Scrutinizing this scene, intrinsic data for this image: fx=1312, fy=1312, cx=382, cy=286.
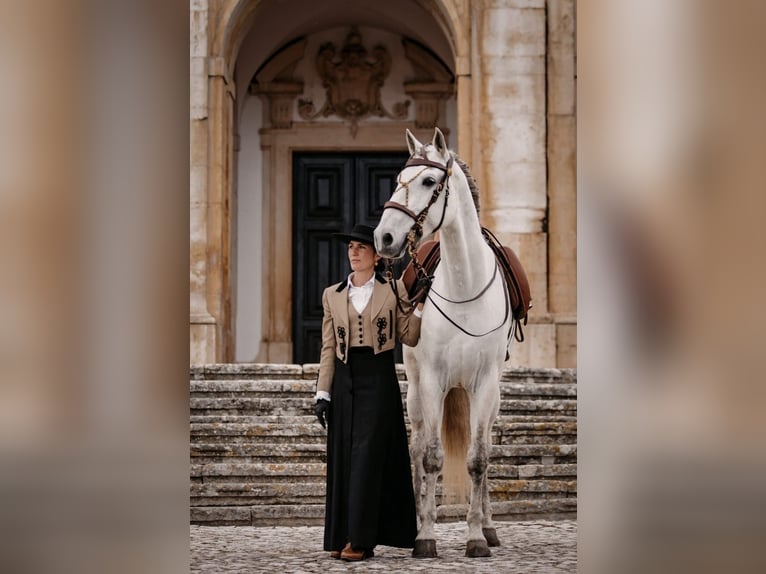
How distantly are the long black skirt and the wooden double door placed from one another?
10817 mm

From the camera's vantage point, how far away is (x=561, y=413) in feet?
37.9

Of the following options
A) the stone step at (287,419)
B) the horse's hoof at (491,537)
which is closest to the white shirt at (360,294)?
the horse's hoof at (491,537)

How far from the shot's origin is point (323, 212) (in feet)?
61.2

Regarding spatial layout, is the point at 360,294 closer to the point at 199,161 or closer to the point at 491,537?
the point at 491,537

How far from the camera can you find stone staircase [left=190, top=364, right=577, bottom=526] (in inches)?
396

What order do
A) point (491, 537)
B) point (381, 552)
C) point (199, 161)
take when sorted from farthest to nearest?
1. point (199, 161)
2. point (491, 537)
3. point (381, 552)

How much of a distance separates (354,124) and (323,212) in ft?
4.32

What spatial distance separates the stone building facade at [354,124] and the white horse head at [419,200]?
24.8 feet

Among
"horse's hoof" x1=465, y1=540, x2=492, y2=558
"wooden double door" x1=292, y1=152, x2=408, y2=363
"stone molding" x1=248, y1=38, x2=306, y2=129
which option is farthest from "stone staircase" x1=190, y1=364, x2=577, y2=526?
"stone molding" x1=248, y1=38, x2=306, y2=129

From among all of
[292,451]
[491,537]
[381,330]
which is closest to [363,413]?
[381,330]

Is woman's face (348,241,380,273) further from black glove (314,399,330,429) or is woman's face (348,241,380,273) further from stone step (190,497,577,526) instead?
stone step (190,497,577,526)
